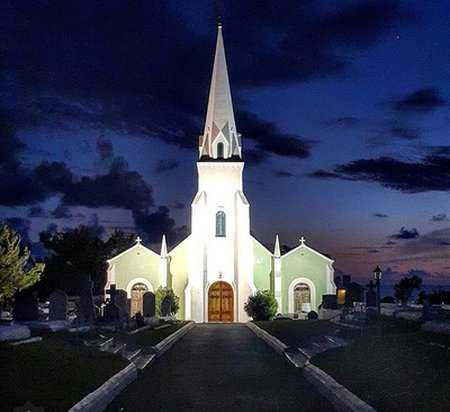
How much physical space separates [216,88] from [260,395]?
4116 cm

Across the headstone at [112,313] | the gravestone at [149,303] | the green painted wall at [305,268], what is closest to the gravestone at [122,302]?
the headstone at [112,313]

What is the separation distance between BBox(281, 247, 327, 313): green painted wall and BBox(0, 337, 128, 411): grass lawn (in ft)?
113

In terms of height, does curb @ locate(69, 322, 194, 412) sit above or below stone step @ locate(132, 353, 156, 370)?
below

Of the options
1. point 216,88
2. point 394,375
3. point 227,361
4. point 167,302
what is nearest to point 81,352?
point 227,361

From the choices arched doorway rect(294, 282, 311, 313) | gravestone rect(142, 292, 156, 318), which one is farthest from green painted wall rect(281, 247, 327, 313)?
gravestone rect(142, 292, 156, 318)

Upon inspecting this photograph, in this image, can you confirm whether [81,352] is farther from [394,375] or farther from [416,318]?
[416,318]

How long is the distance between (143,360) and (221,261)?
31273 millimetres

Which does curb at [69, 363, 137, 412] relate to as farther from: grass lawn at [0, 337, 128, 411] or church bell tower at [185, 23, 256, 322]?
church bell tower at [185, 23, 256, 322]

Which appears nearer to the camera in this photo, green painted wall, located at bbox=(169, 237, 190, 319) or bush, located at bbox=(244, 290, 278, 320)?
bush, located at bbox=(244, 290, 278, 320)

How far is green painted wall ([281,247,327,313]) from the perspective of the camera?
51.1m

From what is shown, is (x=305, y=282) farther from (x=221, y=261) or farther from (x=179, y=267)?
(x=179, y=267)

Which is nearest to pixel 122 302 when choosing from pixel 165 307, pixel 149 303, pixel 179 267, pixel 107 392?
pixel 149 303

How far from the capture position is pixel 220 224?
5103 cm

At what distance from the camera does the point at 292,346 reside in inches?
850
